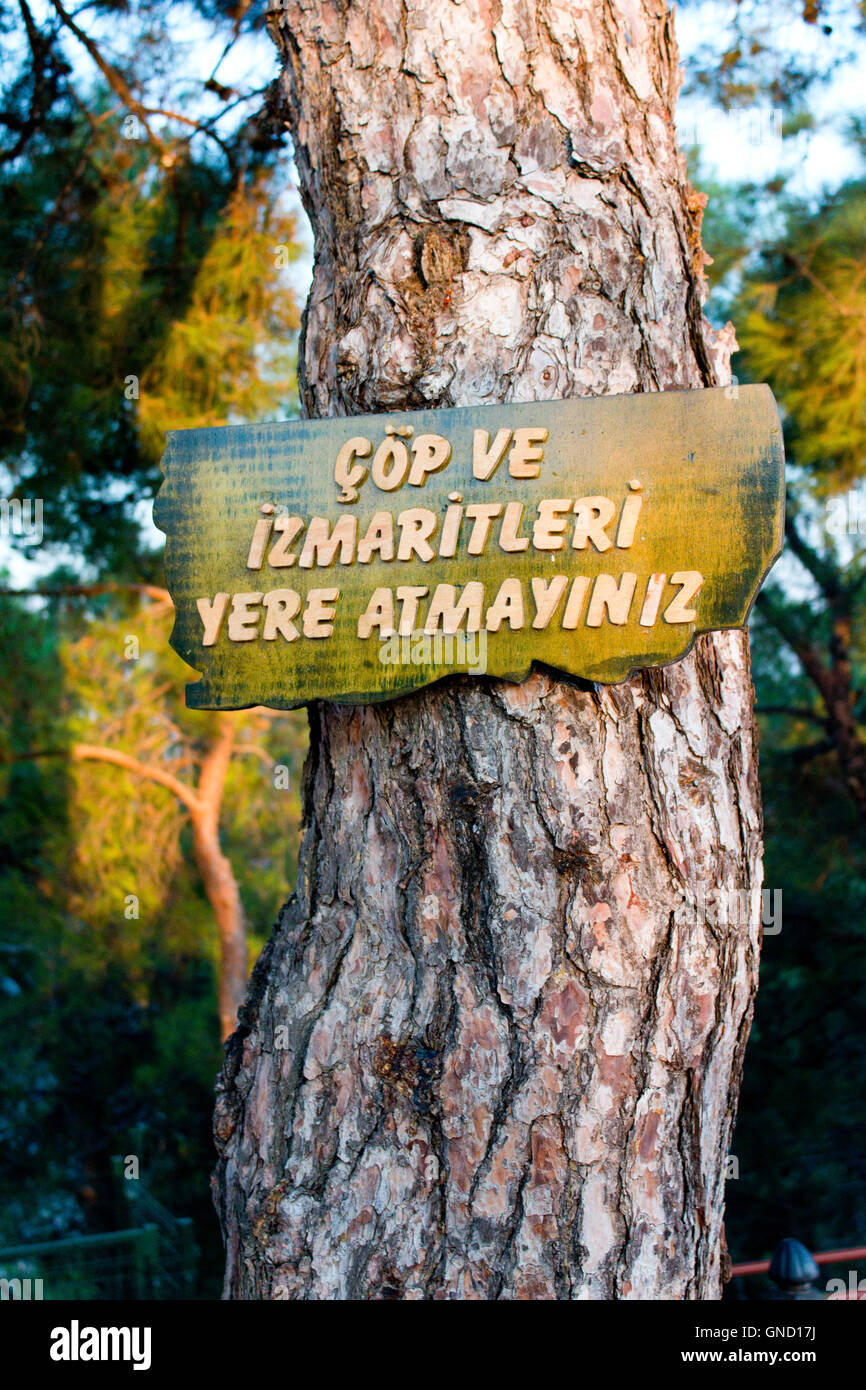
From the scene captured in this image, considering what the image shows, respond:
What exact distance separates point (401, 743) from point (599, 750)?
197 mm

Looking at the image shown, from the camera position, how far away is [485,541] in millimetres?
1021

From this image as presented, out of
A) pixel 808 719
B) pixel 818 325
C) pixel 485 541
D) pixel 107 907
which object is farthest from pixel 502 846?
pixel 107 907

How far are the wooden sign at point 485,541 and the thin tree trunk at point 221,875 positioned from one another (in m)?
3.25

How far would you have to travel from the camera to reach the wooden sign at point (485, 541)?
1.00 m

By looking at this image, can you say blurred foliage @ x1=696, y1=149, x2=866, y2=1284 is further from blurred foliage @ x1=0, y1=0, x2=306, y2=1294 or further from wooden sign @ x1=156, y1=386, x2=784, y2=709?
wooden sign @ x1=156, y1=386, x2=784, y2=709

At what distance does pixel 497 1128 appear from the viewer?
3.22ft

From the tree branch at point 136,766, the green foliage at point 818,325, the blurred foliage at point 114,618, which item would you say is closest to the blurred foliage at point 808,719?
the green foliage at point 818,325

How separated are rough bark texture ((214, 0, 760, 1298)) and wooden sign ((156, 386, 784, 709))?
6 cm

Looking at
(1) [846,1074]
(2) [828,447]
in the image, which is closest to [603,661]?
(2) [828,447]

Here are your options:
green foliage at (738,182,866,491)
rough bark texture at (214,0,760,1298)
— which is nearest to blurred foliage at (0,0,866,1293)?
green foliage at (738,182,866,491)

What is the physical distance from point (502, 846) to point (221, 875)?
3436 mm

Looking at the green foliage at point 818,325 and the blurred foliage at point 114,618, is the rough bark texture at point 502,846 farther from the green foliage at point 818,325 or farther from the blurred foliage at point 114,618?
the green foliage at point 818,325

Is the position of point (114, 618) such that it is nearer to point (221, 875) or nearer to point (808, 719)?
point (221, 875)
